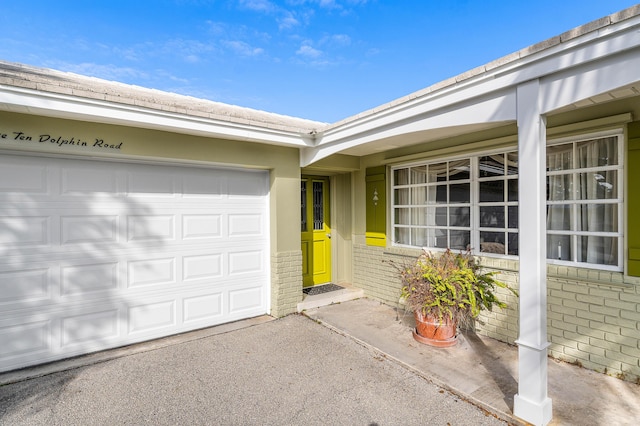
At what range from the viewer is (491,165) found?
165 inches

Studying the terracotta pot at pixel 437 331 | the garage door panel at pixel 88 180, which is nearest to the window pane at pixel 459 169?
the terracotta pot at pixel 437 331

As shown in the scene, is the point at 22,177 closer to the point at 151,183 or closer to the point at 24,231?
the point at 24,231

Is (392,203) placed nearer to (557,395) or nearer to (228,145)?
(228,145)

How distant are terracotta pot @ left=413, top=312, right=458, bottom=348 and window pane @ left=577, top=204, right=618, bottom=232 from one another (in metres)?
1.75

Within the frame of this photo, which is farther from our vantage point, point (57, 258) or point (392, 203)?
point (392, 203)

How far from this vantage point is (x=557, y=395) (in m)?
2.77

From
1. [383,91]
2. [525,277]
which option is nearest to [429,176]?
[525,277]

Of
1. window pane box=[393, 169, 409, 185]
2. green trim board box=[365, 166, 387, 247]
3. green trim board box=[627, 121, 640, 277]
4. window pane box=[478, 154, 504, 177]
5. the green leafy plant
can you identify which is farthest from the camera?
green trim board box=[365, 166, 387, 247]

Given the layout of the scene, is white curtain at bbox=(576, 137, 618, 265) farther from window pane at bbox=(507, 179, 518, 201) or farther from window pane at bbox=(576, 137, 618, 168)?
window pane at bbox=(507, 179, 518, 201)

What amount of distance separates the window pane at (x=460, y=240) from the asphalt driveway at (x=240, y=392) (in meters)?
2.03

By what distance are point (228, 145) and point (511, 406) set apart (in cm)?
417

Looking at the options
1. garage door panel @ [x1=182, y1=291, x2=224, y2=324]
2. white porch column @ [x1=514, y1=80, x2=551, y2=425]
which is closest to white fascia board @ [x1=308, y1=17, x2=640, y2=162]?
white porch column @ [x1=514, y1=80, x2=551, y2=425]

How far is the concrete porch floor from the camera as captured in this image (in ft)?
8.32

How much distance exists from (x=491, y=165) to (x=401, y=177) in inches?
61.7
